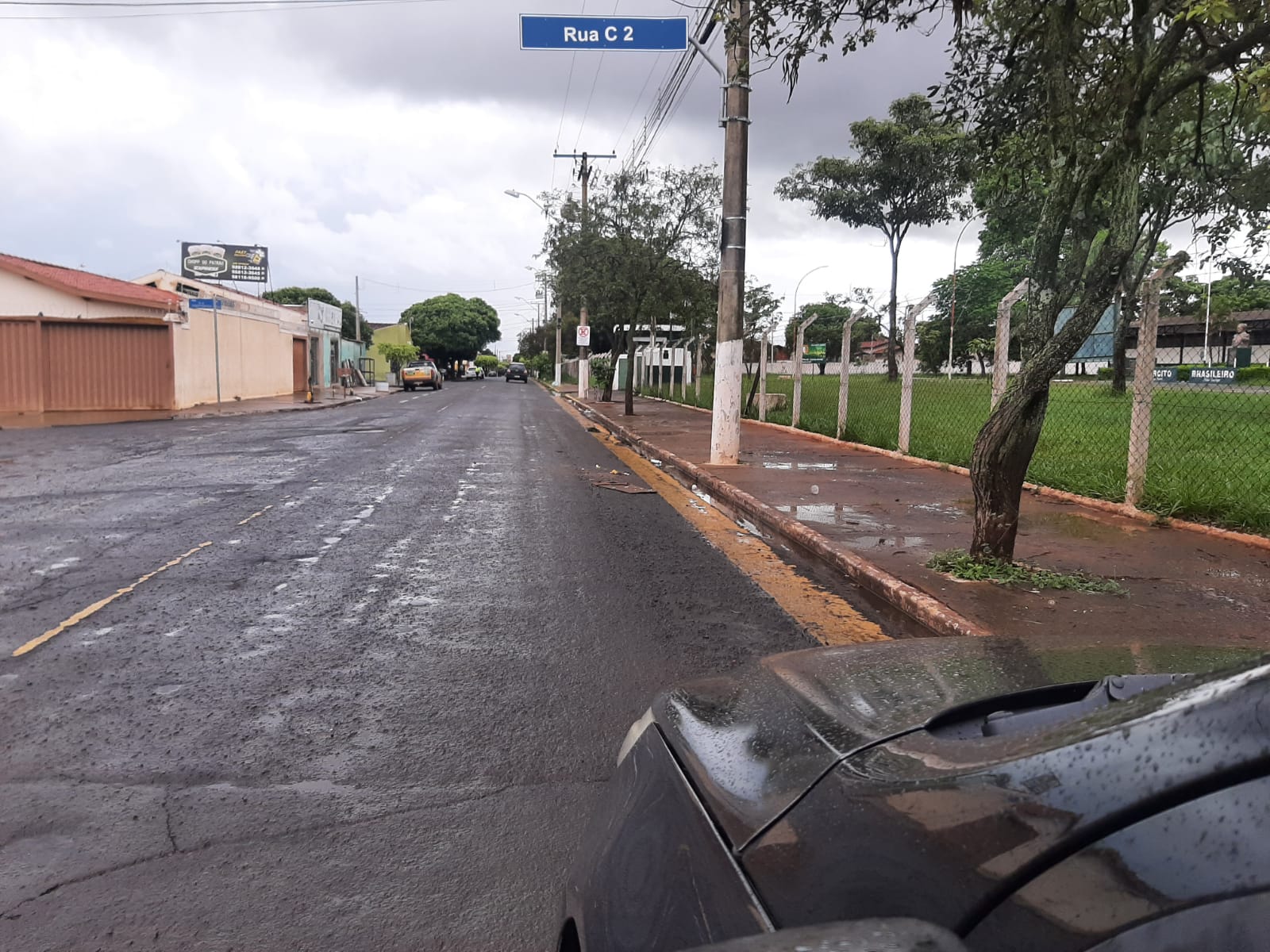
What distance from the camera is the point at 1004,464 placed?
564 cm

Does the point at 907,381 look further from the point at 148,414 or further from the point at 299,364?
the point at 299,364

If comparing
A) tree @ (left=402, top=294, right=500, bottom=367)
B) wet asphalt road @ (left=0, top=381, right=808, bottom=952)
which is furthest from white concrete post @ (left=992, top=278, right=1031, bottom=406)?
tree @ (left=402, top=294, right=500, bottom=367)

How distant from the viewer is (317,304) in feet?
133

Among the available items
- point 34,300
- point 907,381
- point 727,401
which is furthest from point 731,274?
Result: point 34,300

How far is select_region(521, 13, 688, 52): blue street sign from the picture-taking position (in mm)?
10414

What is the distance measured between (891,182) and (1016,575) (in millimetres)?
32975

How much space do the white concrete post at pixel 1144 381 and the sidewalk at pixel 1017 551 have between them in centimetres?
Result: 37

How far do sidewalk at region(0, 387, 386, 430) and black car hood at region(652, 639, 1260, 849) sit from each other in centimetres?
2102

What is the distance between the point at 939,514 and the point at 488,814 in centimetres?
608

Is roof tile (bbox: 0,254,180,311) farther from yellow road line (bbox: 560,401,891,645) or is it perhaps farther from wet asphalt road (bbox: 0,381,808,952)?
yellow road line (bbox: 560,401,891,645)

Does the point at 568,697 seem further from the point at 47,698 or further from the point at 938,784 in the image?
the point at 938,784

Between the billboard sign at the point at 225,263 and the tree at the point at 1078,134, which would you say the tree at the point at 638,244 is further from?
the billboard sign at the point at 225,263

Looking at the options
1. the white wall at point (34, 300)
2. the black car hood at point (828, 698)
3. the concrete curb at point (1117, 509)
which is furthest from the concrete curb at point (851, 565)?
the white wall at point (34, 300)

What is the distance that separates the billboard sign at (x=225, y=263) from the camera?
5012 cm
